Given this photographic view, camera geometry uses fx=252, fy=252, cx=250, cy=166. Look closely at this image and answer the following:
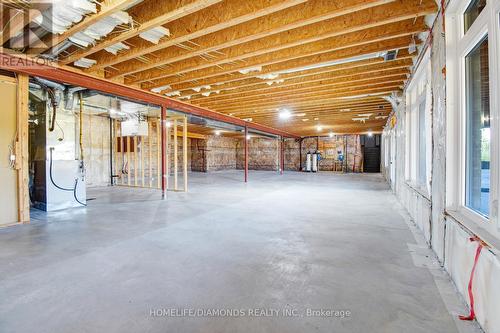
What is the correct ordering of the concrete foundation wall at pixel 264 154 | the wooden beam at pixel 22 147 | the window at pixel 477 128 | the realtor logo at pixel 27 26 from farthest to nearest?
the concrete foundation wall at pixel 264 154, the wooden beam at pixel 22 147, the realtor logo at pixel 27 26, the window at pixel 477 128

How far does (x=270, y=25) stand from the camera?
2969 millimetres

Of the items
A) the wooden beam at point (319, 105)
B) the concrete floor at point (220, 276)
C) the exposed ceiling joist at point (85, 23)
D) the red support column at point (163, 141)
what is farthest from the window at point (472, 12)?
the red support column at point (163, 141)

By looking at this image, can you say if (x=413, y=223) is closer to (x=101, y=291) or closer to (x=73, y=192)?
(x=101, y=291)

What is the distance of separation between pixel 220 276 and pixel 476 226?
1.95 m

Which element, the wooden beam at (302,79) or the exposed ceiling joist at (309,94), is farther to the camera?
the exposed ceiling joist at (309,94)

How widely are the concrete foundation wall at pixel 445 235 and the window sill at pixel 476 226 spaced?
0.06 feet

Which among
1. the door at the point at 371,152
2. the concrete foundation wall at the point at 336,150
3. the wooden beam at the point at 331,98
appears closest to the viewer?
the wooden beam at the point at 331,98

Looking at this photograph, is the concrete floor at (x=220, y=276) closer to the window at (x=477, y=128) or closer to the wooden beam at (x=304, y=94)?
the window at (x=477, y=128)

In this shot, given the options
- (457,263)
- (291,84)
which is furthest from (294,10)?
(457,263)

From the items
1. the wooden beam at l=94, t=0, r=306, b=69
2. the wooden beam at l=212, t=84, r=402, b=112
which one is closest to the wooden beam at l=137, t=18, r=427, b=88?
the wooden beam at l=94, t=0, r=306, b=69

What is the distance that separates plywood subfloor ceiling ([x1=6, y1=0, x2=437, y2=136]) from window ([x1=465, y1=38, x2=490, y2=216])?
3.02 feet

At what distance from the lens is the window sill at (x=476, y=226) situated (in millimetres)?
1468

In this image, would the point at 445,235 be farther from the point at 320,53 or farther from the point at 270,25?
the point at 270,25

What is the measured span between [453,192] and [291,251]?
5.29 ft
